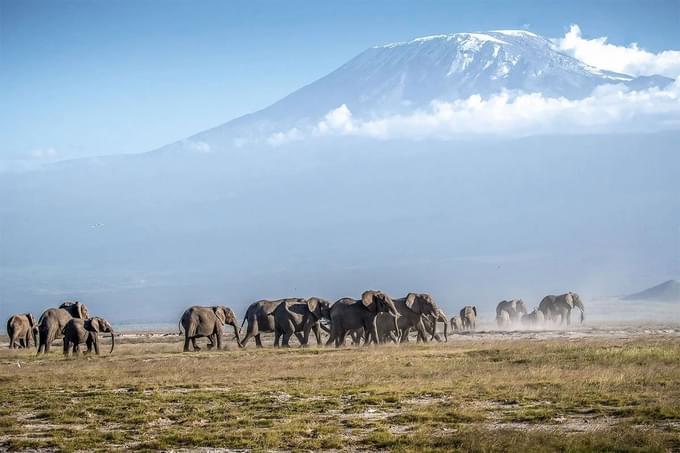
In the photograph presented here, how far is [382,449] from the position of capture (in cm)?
1972

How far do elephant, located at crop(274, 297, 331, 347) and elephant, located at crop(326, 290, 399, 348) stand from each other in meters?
1.48

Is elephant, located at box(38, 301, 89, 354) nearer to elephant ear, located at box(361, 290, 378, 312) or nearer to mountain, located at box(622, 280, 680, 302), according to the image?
elephant ear, located at box(361, 290, 378, 312)

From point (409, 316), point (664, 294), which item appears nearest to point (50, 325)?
point (409, 316)

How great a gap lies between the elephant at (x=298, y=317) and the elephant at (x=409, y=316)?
2777mm

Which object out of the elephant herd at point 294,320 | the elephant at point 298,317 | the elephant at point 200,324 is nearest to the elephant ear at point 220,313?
the elephant herd at point 294,320

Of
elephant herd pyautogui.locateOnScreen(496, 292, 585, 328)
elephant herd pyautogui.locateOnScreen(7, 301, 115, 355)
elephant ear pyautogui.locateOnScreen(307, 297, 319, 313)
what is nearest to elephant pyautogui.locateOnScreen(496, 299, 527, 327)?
elephant herd pyautogui.locateOnScreen(496, 292, 585, 328)

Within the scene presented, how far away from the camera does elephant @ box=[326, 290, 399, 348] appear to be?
49.1 meters

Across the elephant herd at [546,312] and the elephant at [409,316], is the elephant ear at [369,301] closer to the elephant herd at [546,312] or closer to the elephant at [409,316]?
the elephant at [409,316]

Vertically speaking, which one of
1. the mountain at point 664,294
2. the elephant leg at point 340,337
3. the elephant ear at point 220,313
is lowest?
the elephant leg at point 340,337

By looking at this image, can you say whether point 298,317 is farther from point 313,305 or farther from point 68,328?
point 68,328

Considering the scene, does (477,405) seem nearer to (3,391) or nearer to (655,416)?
(655,416)

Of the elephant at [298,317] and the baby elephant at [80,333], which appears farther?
the elephant at [298,317]

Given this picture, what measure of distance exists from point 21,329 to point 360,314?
19.5 meters

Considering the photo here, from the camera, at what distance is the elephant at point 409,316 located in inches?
2030
